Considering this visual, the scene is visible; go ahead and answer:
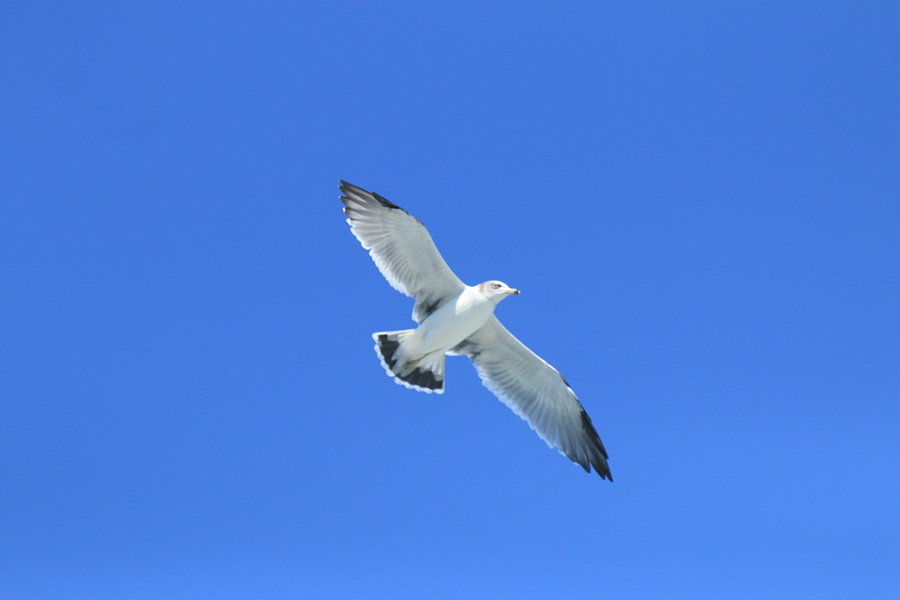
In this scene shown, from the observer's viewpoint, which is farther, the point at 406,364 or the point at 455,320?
the point at 406,364

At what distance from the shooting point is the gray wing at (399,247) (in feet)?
34.6

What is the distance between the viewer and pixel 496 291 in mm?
10695

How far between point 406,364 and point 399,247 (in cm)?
188

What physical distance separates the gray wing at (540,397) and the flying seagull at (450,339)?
0.6 inches

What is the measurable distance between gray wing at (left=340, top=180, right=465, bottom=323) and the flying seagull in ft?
0.05

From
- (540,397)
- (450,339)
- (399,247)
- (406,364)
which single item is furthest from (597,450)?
(399,247)

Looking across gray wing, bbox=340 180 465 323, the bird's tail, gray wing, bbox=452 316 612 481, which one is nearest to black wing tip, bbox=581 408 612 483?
gray wing, bbox=452 316 612 481

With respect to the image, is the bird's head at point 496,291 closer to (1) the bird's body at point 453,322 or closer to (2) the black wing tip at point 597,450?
(1) the bird's body at point 453,322

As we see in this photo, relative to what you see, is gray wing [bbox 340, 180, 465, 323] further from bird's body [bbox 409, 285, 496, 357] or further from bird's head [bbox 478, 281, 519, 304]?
bird's head [bbox 478, 281, 519, 304]

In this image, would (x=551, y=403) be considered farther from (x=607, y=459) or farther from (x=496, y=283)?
(x=496, y=283)

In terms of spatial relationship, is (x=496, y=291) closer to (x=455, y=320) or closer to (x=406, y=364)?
(x=455, y=320)

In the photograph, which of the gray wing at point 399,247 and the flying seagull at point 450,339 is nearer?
the gray wing at point 399,247

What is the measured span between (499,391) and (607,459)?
212cm

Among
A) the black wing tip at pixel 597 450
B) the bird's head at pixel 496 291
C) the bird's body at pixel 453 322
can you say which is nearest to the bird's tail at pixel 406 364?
the bird's body at pixel 453 322
